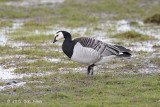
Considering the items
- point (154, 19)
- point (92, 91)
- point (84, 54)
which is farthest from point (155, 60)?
point (154, 19)

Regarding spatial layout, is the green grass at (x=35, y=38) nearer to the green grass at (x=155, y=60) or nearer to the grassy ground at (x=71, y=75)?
the grassy ground at (x=71, y=75)

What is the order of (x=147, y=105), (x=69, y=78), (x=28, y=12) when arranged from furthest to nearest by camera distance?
(x=28, y=12)
(x=69, y=78)
(x=147, y=105)

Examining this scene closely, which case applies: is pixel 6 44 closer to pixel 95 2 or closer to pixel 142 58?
pixel 142 58

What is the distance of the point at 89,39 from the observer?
436 inches

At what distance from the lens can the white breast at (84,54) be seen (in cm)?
1069

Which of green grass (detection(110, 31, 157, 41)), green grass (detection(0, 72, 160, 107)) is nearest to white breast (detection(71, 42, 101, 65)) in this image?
green grass (detection(0, 72, 160, 107))

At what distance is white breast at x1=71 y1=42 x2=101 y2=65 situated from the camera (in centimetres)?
1069

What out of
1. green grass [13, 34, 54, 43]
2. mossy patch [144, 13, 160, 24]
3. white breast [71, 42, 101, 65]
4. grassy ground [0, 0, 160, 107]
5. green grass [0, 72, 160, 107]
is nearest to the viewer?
green grass [0, 72, 160, 107]

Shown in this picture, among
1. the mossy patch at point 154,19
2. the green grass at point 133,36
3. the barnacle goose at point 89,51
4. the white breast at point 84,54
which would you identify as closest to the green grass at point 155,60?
the barnacle goose at point 89,51

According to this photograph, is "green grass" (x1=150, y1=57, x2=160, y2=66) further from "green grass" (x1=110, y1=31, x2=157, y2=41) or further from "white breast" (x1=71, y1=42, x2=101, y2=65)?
"green grass" (x1=110, y1=31, x2=157, y2=41)

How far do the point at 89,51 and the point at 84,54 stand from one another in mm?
194

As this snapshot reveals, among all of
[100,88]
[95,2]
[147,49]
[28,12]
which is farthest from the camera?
[95,2]

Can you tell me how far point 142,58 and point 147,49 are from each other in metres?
2.02

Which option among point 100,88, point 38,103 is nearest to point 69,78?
point 100,88
